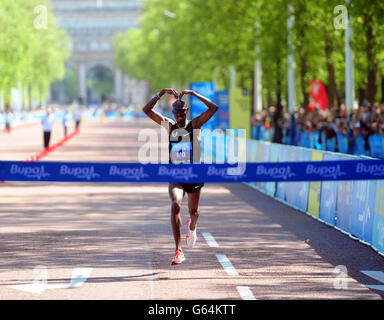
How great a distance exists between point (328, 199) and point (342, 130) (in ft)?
44.8

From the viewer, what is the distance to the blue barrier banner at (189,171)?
11.7 m

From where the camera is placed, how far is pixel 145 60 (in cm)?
12462

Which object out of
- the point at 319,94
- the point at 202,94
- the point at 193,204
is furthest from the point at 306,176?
the point at 202,94

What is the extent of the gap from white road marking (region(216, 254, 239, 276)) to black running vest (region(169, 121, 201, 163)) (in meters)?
1.32

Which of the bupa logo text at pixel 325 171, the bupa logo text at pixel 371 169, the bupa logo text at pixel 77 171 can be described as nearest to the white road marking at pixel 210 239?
the bupa logo text at pixel 325 171

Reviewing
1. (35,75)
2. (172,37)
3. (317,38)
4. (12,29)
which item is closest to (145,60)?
(35,75)

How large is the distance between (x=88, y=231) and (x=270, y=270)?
4.69 metres

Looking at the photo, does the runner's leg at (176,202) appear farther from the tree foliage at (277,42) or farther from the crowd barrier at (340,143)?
the tree foliage at (277,42)

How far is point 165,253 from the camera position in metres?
13.7

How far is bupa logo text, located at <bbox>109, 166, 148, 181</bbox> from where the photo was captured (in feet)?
38.5

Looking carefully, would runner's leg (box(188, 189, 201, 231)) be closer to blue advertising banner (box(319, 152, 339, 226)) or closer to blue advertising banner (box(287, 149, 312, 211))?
blue advertising banner (box(319, 152, 339, 226))

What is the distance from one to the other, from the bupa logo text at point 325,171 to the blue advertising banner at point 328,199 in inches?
198

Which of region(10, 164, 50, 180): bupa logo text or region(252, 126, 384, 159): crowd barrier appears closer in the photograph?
region(10, 164, 50, 180): bupa logo text

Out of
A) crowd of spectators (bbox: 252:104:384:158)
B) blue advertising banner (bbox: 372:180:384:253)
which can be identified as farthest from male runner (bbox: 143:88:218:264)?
crowd of spectators (bbox: 252:104:384:158)
